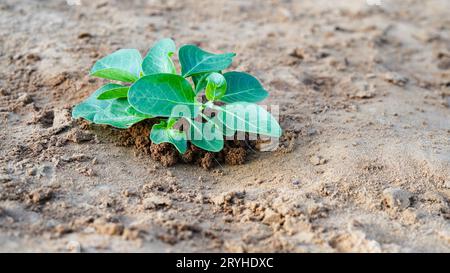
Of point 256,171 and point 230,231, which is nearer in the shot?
point 230,231

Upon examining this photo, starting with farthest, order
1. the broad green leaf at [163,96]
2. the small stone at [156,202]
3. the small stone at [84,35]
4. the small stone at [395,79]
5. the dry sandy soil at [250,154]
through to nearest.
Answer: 1. the small stone at [84,35]
2. the small stone at [395,79]
3. the broad green leaf at [163,96]
4. the small stone at [156,202]
5. the dry sandy soil at [250,154]

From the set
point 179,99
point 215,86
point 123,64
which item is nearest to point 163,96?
point 179,99

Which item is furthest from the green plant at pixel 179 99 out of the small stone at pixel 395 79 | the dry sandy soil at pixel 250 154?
the small stone at pixel 395 79

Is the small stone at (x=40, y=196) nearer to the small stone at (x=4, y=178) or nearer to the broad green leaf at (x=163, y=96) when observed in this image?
the small stone at (x=4, y=178)

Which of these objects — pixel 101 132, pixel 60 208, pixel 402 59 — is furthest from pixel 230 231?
pixel 402 59

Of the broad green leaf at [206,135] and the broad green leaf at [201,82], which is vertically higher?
the broad green leaf at [201,82]

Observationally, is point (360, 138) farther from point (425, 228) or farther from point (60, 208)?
point (60, 208)
